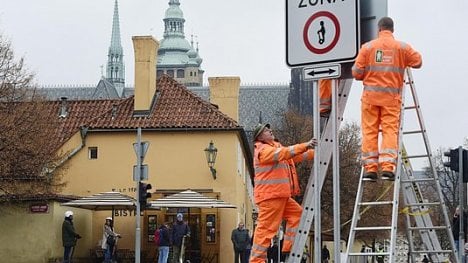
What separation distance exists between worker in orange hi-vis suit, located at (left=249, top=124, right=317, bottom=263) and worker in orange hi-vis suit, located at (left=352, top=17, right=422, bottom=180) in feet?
2.57

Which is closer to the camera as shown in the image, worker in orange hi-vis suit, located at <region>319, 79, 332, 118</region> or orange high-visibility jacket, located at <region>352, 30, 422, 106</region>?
orange high-visibility jacket, located at <region>352, 30, 422, 106</region>

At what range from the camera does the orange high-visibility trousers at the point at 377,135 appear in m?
9.60

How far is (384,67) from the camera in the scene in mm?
9812

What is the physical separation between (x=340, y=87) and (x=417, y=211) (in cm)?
192

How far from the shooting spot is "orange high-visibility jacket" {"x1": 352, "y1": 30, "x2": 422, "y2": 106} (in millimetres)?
9594

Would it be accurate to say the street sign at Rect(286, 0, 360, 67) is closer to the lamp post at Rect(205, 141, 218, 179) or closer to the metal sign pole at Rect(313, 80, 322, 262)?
the metal sign pole at Rect(313, 80, 322, 262)

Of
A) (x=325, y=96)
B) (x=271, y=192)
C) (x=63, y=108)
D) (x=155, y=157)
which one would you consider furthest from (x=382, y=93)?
(x=63, y=108)

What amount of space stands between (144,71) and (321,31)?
115 feet

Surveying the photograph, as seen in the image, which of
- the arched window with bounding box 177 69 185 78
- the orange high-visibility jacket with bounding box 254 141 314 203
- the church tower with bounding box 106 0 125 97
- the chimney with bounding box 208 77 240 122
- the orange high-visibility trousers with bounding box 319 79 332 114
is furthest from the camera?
the arched window with bounding box 177 69 185 78

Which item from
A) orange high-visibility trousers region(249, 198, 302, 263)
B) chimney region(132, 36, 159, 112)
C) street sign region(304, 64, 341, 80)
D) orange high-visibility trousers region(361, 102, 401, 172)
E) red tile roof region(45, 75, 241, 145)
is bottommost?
orange high-visibility trousers region(249, 198, 302, 263)

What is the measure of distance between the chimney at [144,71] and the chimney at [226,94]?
865 centimetres

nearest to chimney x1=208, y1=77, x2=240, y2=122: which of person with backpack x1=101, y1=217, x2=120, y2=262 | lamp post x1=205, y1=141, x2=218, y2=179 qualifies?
lamp post x1=205, y1=141, x2=218, y2=179

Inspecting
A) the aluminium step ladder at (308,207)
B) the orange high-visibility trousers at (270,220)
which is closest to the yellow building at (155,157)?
the orange high-visibility trousers at (270,220)

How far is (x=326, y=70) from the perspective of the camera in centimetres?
766
